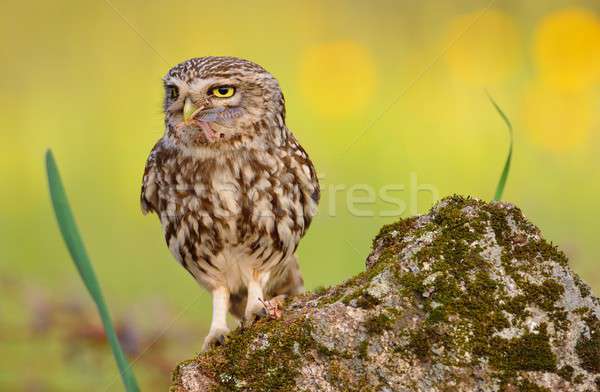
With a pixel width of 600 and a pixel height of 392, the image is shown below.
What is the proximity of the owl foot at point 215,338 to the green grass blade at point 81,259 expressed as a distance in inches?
34.4

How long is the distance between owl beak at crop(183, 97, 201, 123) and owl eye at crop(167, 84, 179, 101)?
12cm

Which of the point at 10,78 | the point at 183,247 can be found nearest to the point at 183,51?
the point at 10,78

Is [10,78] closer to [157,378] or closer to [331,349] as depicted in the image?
[157,378]

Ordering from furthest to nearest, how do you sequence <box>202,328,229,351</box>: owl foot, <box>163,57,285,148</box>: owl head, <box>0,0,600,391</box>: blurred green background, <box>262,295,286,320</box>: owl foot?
1. <box>0,0,600,391</box>: blurred green background
2. <box>163,57,285,148</box>: owl head
3. <box>202,328,229,351</box>: owl foot
4. <box>262,295,286,320</box>: owl foot

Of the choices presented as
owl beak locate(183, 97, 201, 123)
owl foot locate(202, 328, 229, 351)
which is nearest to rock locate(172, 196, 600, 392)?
owl foot locate(202, 328, 229, 351)

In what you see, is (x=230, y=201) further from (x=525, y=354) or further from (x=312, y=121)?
(x=312, y=121)

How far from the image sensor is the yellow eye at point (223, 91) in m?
4.18

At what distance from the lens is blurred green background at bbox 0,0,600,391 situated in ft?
19.6

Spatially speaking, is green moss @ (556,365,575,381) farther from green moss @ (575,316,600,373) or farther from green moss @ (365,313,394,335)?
green moss @ (365,313,394,335)

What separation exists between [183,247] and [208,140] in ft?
1.62

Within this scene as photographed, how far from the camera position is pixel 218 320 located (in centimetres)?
428

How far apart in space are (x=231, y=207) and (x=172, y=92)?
23.4 inches
